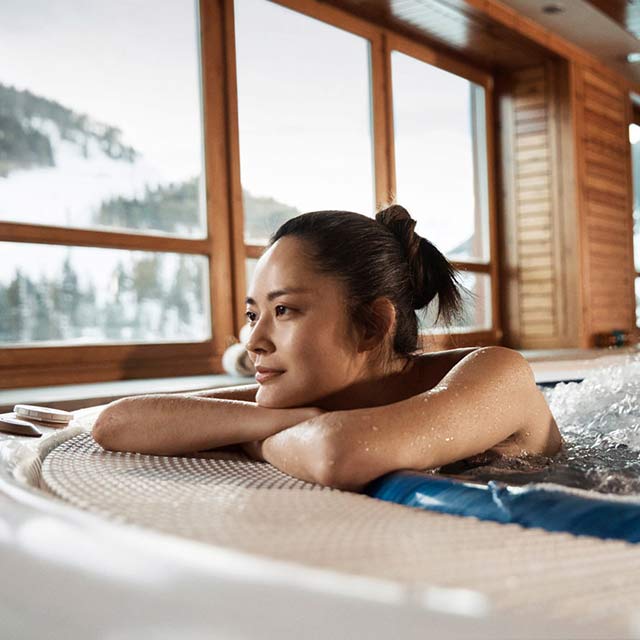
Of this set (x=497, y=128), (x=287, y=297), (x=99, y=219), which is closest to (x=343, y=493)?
(x=287, y=297)

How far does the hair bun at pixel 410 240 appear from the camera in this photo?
1450 millimetres

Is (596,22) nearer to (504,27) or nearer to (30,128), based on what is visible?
(504,27)

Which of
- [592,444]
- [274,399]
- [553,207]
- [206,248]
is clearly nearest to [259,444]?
[274,399]

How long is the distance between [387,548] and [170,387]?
257cm

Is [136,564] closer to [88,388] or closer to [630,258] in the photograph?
[88,388]

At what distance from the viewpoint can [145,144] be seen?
12.2ft

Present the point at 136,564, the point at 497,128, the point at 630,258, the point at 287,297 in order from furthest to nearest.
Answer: the point at 630,258, the point at 497,128, the point at 287,297, the point at 136,564

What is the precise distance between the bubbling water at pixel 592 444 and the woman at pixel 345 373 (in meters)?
0.04

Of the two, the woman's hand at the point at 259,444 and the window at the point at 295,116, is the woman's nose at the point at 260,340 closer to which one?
the woman's hand at the point at 259,444

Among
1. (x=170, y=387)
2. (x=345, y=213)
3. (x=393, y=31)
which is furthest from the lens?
(x=393, y=31)

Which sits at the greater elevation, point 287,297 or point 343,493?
point 287,297

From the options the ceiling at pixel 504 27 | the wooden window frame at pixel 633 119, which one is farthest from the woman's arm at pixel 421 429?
the wooden window frame at pixel 633 119

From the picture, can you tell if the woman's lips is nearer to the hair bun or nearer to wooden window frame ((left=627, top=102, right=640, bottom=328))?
the hair bun

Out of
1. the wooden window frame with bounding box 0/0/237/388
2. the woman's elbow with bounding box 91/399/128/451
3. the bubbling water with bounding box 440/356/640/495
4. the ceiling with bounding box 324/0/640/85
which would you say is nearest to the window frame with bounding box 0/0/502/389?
the wooden window frame with bounding box 0/0/237/388
